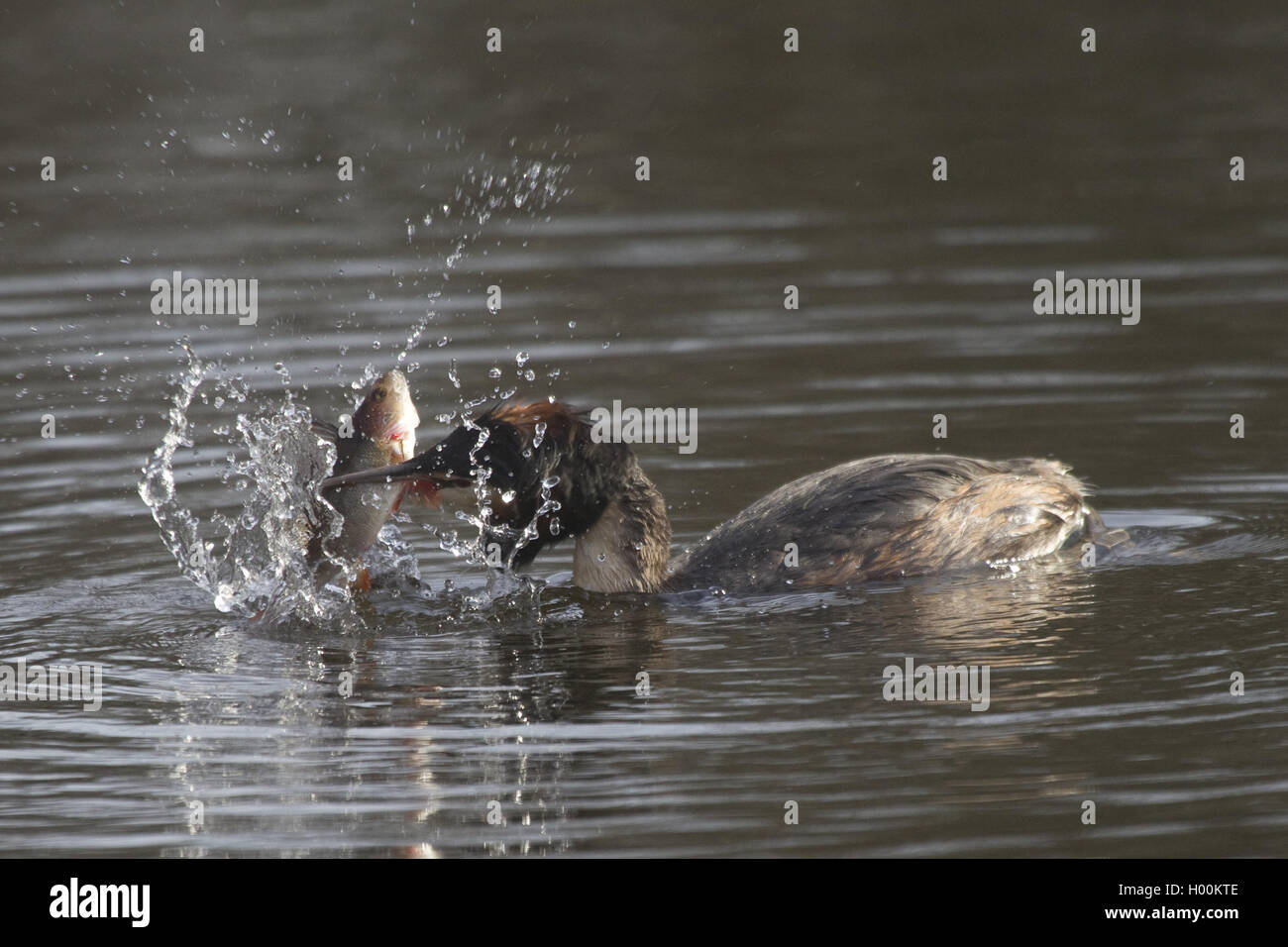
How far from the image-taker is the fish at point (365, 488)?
851 centimetres

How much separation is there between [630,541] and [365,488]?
1235 mm

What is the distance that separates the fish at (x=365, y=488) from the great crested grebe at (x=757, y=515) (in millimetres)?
158

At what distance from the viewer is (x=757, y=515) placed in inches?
356

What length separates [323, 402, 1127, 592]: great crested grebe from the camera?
28.6ft

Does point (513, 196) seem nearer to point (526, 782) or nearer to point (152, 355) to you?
point (152, 355)

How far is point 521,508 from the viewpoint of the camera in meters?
8.77

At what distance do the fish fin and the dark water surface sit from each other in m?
0.69
